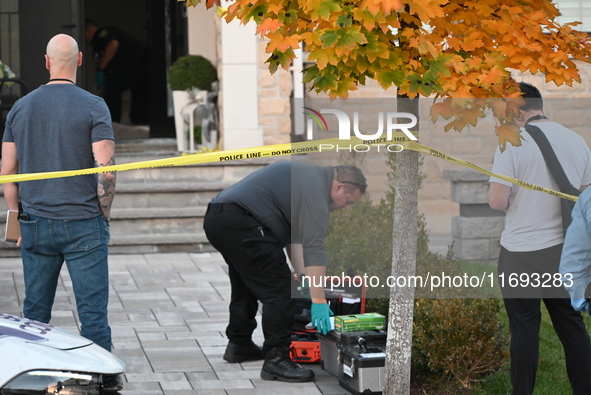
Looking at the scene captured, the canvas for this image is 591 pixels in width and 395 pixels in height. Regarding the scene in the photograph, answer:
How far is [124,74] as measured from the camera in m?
16.6

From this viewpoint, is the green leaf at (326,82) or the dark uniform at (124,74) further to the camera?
the dark uniform at (124,74)

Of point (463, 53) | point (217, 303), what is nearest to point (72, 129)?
point (463, 53)

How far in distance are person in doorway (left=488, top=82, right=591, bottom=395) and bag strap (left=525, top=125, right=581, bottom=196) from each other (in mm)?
29

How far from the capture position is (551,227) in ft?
17.2

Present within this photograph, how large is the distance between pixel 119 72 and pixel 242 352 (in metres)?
10.8

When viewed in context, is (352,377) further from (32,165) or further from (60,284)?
(60,284)

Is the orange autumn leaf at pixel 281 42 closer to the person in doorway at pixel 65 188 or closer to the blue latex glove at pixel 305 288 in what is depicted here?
the person in doorway at pixel 65 188

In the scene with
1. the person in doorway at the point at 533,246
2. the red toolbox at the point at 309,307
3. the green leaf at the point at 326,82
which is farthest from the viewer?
the red toolbox at the point at 309,307

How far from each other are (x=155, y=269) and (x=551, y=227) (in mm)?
5393

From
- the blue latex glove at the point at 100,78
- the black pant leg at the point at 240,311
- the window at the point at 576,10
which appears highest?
the window at the point at 576,10

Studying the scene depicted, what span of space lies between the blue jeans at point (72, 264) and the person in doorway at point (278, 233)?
112 centimetres

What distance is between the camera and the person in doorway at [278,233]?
6043 millimetres

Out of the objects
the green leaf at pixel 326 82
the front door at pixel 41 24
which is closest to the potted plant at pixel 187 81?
the front door at pixel 41 24

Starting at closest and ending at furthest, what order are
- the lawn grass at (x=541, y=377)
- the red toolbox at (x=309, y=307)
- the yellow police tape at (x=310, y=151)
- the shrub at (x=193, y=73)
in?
1. the yellow police tape at (x=310, y=151)
2. the lawn grass at (x=541, y=377)
3. the red toolbox at (x=309, y=307)
4. the shrub at (x=193, y=73)
